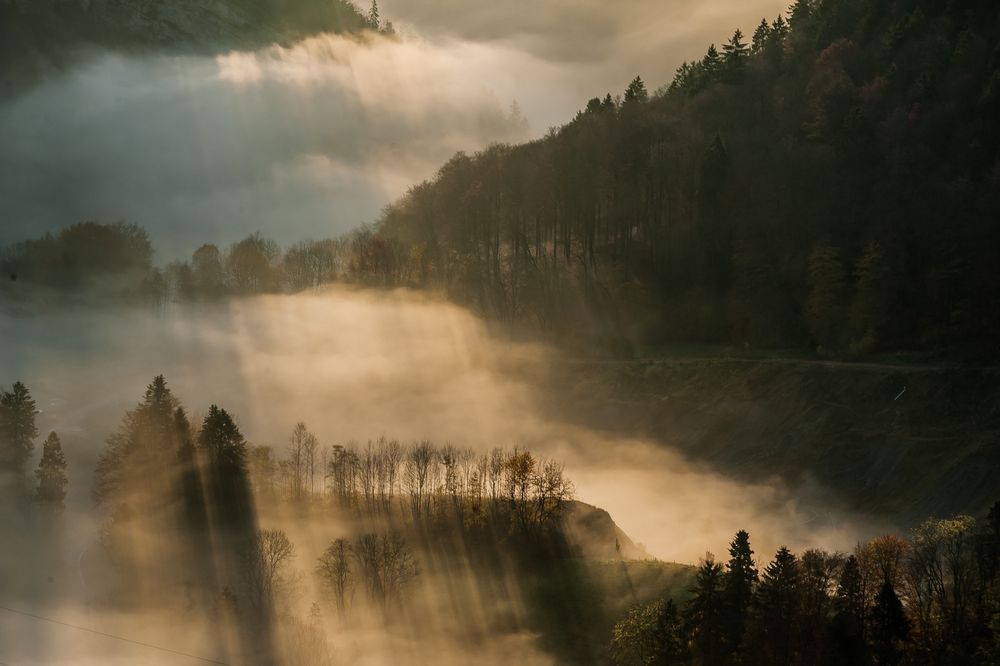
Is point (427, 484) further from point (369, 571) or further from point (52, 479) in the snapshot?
point (52, 479)

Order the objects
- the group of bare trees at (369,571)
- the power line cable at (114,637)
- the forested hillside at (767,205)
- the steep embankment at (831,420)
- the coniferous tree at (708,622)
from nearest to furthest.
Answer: the coniferous tree at (708,622)
the power line cable at (114,637)
the group of bare trees at (369,571)
the steep embankment at (831,420)
the forested hillside at (767,205)

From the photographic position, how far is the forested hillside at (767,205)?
10156cm

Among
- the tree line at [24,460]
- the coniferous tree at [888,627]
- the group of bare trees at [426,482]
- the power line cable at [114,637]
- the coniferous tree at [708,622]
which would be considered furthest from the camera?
the tree line at [24,460]

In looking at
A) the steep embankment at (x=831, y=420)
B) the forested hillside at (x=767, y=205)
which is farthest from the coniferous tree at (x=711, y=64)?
the steep embankment at (x=831, y=420)

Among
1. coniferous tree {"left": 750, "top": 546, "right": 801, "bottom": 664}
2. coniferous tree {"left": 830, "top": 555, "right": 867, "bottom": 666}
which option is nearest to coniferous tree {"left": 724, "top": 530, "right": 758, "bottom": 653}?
coniferous tree {"left": 750, "top": 546, "right": 801, "bottom": 664}

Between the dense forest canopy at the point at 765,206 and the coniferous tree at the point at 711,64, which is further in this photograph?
the coniferous tree at the point at 711,64

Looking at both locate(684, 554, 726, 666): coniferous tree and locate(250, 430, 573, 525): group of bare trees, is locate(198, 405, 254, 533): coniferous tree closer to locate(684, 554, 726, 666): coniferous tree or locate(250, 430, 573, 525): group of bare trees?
locate(250, 430, 573, 525): group of bare trees

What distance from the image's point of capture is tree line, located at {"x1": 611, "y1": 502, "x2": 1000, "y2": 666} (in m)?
51.5

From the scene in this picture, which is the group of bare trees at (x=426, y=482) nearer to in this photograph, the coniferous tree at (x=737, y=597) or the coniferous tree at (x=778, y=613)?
the coniferous tree at (x=737, y=597)

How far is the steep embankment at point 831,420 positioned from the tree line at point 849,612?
18.9 m

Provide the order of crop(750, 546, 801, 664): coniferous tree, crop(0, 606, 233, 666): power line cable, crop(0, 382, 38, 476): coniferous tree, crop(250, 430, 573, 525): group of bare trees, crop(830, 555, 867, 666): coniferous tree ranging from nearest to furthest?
crop(830, 555, 867, 666): coniferous tree < crop(750, 546, 801, 664): coniferous tree < crop(0, 606, 233, 666): power line cable < crop(250, 430, 573, 525): group of bare trees < crop(0, 382, 38, 476): coniferous tree

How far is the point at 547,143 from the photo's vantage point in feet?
472

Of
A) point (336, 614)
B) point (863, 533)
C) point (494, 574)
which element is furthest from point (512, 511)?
point (863, 533)

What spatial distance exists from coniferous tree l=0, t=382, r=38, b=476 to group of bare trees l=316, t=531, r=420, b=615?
41107mm
